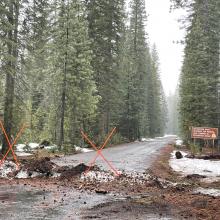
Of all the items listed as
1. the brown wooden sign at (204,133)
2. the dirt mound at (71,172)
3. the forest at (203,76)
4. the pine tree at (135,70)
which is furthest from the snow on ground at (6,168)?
the pine tree at (135,70)

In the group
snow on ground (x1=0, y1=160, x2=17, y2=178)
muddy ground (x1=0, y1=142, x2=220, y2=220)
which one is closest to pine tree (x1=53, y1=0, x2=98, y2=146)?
snow on ground (x1=0, y1=160, x2=17, y2=178)

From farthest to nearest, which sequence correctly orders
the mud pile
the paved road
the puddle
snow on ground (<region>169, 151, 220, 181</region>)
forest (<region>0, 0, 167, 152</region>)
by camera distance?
forest (<region>0, 0, 167, 152</region>), the paved road, snow on ground (<region>169, 151, 220, 181</region>), the mud pile, the puddle

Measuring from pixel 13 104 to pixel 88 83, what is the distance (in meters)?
9.88

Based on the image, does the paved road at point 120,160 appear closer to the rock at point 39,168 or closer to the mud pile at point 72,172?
the mud pile at point 72,172

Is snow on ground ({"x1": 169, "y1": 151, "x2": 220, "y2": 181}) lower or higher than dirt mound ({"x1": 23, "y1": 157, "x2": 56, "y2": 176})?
lower

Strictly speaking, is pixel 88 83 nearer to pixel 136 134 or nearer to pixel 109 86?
pixel 109 86

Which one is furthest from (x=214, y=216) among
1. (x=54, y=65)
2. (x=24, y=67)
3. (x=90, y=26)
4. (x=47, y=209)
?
(x=90, y=26)

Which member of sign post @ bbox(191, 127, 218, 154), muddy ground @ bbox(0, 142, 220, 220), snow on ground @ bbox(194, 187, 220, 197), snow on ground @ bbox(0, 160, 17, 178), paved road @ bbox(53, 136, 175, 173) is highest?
sign post @ bbox(191, 127, 218, 154)

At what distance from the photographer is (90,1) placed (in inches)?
1366

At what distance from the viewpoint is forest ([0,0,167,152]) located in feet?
67.3

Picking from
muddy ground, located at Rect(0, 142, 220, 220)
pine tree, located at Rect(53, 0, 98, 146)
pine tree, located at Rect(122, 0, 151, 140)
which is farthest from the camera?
pine tree, located at Rect(122, 0, 151, 140)

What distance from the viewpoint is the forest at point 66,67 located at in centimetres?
2050

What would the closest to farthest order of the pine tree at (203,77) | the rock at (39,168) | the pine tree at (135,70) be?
the rock at (39,168) < the pine tree at (203,77) < the pine tree at (135,70)

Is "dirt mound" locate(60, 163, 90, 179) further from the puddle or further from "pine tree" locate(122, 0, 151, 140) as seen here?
"pine tree" locate(122, 0, 151, 140)
